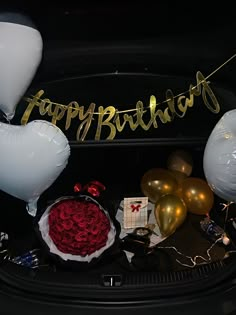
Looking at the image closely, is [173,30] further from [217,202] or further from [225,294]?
[225,294]

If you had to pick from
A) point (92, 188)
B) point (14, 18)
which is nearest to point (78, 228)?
point (92, 188)

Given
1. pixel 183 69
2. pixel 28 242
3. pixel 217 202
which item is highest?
pixel 183 69

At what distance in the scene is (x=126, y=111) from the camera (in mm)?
1339

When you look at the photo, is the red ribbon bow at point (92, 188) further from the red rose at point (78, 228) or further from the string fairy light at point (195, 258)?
the string fairy light at point (195, 258)

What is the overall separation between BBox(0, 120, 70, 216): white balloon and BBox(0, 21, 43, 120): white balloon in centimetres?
7

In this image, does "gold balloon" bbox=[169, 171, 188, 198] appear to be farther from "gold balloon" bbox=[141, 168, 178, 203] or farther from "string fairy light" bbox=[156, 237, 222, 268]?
"string fairy light" bbox=[156, 237, 222, 268]

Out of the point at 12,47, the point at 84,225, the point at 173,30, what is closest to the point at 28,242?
the point at 84,225

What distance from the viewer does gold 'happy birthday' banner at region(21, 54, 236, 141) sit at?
1324 mm

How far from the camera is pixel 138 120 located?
1.34m

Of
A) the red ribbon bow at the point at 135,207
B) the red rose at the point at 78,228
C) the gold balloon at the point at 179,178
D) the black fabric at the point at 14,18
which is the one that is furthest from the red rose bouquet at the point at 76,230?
the black fabric at the point at 14,18

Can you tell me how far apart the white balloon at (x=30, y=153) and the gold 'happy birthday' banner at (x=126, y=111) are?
0.14 meters

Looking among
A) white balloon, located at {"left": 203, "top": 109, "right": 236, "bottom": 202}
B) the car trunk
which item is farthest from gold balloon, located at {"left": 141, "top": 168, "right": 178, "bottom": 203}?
white balloon, located at {"left": 203, "top": 109, "right": 236, "bottom": 202}

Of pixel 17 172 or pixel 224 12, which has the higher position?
pixel 224 12

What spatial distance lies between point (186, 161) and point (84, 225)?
0.41 m
